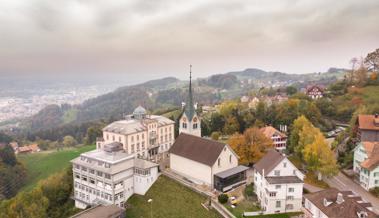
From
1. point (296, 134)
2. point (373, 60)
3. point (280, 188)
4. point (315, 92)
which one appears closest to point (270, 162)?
point (280, 188)

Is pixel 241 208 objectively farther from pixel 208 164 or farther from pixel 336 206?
pixel 336 206

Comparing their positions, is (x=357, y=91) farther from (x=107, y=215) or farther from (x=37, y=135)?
(x=37, y=135)

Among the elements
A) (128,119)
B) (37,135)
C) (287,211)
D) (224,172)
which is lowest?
(37,135)

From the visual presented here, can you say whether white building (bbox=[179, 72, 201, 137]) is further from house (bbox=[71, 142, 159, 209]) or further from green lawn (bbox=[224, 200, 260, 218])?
green lawn (bbox=[224, 200, 260, 218])

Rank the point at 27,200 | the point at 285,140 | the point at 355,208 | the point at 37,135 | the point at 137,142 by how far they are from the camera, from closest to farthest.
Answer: the point at 355,208, the point at 27,200, the point at 137,142, the point at 285,140, the point at 37,135

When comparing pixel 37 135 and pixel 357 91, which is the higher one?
pixel 357 91

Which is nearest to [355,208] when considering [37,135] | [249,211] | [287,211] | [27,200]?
[287,211]
